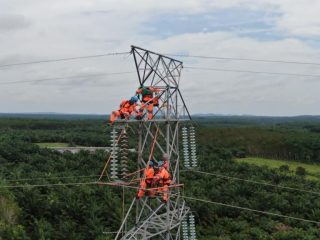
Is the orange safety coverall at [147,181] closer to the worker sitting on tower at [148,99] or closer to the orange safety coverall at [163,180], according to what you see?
the orange safety coverall at [163,180]

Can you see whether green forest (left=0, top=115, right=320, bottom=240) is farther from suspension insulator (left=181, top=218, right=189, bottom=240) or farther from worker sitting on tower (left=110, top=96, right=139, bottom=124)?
suspension insulator (left=181, top=218, right=189, bottom=240)

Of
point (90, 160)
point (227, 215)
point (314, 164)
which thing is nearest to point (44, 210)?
point (227, 215)

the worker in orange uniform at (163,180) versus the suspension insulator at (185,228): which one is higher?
the worker in orange uniform at (163,180)

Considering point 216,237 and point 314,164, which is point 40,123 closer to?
point 314,164

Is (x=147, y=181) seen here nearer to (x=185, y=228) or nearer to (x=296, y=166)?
(x=185, y=228)

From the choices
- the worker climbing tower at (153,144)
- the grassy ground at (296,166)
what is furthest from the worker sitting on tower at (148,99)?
the grassy ground at (296,166)
